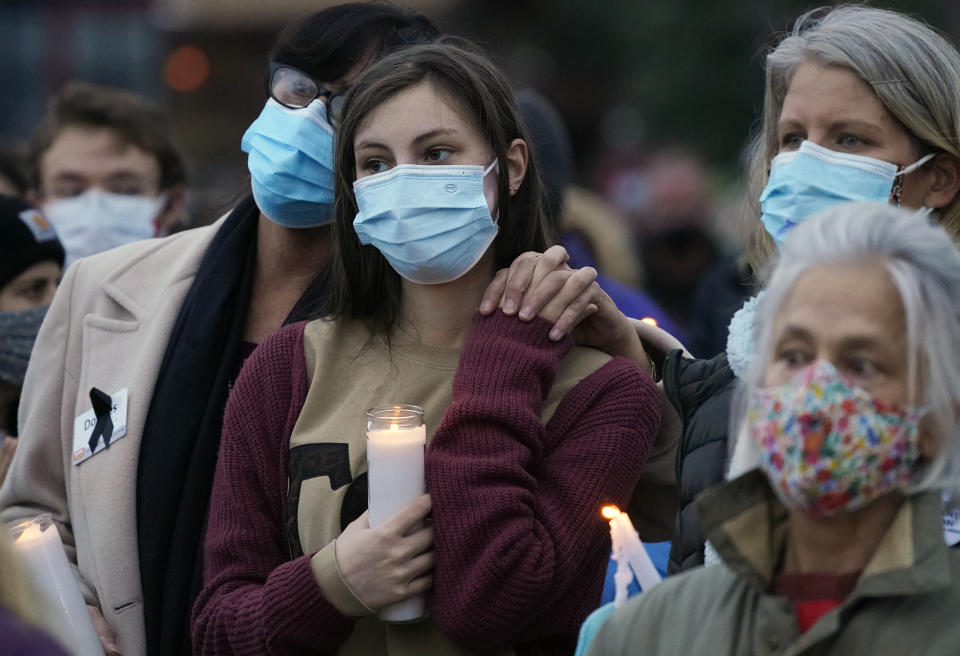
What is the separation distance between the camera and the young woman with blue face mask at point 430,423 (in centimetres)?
298

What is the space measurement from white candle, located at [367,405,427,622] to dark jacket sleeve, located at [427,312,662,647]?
5cm

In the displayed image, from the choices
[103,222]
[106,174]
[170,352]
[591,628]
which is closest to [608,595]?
[591,628]

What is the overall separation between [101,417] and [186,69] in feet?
67.6

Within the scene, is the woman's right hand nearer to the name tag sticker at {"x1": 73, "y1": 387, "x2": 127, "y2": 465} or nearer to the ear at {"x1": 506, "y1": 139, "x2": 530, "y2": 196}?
the ear at {"x1": 506, "y1": 139, "x2": 530, "y2": 196}

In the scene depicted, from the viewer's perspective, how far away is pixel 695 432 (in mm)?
3125

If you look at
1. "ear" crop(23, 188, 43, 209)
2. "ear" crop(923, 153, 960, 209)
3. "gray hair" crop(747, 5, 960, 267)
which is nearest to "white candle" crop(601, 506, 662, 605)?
"gray hair" crop(747, 5, 960, 267)

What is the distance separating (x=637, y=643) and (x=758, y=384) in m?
0.47

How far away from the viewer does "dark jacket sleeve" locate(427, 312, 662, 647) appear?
116 inches

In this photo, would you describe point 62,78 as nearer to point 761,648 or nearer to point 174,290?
point 174,290

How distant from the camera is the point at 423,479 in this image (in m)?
3.02

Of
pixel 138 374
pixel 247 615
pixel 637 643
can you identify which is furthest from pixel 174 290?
pixel 637 643

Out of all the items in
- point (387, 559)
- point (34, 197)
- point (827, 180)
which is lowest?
point (34, 197)

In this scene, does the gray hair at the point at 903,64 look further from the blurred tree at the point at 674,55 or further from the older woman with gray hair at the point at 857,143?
the blurred tree at the point at 674,55

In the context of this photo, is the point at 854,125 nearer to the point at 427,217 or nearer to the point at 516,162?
the point at 516,162
